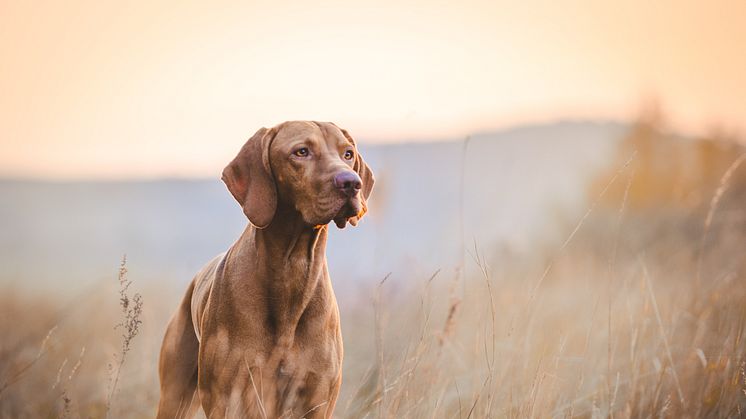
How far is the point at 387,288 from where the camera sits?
31.8 feet

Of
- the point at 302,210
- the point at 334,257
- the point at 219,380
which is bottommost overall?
the point at 334,257

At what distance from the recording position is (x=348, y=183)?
4.33 m

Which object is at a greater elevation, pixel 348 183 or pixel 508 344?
pixel 348 183

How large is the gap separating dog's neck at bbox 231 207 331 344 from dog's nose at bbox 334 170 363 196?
467mm

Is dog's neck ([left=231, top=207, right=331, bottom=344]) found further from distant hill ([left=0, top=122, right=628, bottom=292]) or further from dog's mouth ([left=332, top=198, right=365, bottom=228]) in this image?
distant hill ([left=0, top=122, right=628, bottom=292])

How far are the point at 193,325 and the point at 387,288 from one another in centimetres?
436

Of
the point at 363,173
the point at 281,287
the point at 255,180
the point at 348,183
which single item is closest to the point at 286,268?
the point at 281,287

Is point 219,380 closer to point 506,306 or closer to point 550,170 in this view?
point 506,306

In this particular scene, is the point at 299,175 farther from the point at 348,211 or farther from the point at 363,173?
the point at 363,173

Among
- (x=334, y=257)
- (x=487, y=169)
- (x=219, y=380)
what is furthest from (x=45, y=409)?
(x=487, y=169)

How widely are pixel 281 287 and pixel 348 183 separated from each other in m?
0.82

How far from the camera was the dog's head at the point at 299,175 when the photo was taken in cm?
439

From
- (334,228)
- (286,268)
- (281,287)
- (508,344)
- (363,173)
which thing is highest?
(363,173)

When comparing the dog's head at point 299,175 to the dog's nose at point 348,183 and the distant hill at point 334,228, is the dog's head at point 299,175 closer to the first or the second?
the dog's nose at point 348,183
